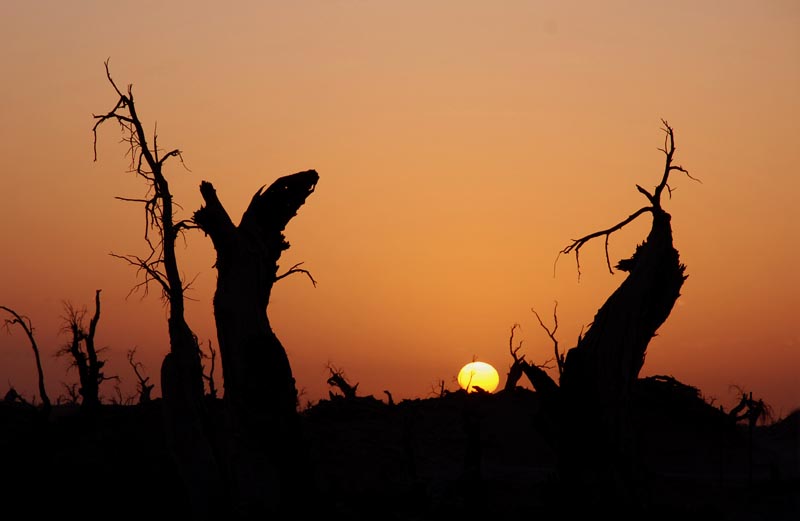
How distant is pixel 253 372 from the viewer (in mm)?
22000

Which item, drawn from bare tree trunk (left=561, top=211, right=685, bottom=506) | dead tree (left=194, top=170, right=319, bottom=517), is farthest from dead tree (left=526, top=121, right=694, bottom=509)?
dead tree (left=194, top=170, right=319, bottom=517)

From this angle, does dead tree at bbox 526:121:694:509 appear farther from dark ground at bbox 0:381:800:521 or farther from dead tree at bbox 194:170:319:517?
dead tree at bbox 194:170:319:517

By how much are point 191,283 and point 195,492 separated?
421cm

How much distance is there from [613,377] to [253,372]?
27.5 ft

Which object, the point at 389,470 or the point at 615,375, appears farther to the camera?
the point at 389,470

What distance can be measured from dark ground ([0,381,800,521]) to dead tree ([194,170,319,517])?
3.44 feet

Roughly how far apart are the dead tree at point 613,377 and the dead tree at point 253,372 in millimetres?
6183

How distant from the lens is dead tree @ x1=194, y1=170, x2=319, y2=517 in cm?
2195

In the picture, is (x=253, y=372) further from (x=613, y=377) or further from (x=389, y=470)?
(x=389, y=470)

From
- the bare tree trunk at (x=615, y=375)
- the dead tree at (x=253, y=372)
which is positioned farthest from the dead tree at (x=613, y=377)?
the dead tree at (x=253, y=372)

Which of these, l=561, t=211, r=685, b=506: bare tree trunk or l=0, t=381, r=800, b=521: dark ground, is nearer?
l=561, t=211, r=685, b=506: bare tree trunk

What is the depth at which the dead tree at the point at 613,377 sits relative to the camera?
24125 millimetres

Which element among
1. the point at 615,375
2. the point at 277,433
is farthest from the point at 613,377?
the point at 277,433

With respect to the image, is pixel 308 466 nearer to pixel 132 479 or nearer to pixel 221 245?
pixel 221 245
